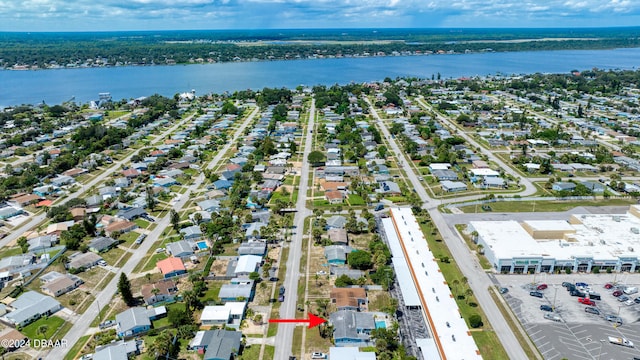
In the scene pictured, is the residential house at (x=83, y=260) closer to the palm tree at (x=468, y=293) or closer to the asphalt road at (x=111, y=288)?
the asphalt road at (x=111, y=288)

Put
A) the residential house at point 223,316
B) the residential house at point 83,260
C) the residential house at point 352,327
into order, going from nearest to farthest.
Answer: the residential house at point 352,327, the residential house at point 223,316, the residential house at point 83,260

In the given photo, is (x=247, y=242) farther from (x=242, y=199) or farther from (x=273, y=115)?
(x=273, y=115)

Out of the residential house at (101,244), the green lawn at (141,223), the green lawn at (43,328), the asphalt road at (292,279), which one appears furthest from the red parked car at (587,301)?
the residential house at (101,244)

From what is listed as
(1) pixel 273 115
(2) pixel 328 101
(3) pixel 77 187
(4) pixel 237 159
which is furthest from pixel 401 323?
(2) pixel 328 101

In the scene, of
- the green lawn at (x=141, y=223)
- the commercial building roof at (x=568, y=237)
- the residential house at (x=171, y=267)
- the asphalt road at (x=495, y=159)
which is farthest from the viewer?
the asphalt road at (x=495, y=159)

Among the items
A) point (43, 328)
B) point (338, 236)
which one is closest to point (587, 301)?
point (338, 236)

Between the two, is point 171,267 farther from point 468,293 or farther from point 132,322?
point 468,293
